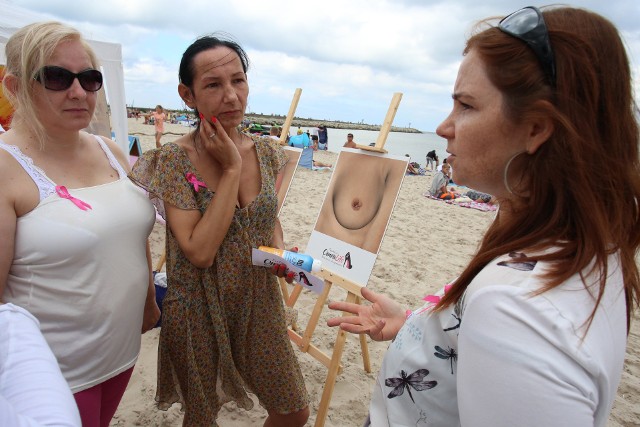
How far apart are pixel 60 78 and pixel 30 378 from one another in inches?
44.8

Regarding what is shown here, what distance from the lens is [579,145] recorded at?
0.67m

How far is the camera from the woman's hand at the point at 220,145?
145 cm

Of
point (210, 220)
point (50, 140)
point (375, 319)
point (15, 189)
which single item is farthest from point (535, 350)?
point (50, 140)

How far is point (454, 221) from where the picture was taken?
26.3 ft

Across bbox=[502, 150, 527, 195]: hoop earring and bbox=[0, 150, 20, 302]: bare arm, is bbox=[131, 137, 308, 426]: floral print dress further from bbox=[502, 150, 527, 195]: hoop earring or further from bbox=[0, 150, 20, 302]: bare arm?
bbox=[502, 150, 527, 195]: hoop earring

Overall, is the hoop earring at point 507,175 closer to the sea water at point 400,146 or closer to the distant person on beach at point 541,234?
the distant person on beach at point 541,234

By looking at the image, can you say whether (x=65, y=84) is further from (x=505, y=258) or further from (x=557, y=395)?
(x=557, y=395)

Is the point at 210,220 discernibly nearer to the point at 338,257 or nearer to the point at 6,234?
the point at 6,234

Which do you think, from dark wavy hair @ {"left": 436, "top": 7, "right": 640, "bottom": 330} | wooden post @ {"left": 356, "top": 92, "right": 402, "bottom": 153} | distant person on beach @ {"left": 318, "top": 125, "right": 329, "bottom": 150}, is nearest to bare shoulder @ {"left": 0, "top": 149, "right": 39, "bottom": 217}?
dark wavy hair @ {"left": 436, "top": 7, "right": 640, "bottom": 330}

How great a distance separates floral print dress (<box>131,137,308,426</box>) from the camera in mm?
1472

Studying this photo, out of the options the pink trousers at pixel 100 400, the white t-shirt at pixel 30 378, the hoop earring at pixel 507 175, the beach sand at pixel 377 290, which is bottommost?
the beach sand at pixel 377 290

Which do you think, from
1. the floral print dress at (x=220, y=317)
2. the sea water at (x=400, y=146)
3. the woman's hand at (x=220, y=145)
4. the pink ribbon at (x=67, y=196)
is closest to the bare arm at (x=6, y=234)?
the pink ribbon at (x=67, y=196)

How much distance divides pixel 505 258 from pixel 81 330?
136cm

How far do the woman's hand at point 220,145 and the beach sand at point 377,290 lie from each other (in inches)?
67.4
